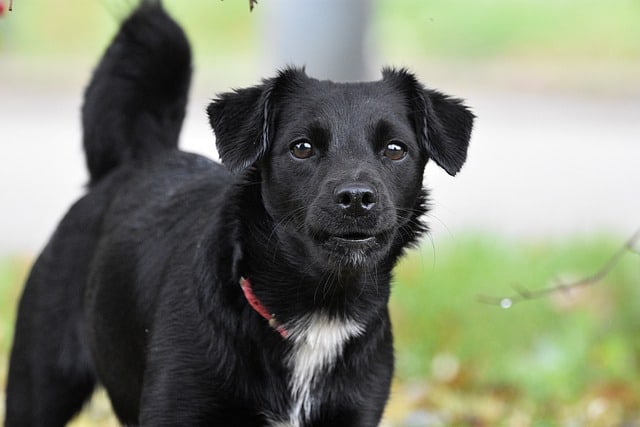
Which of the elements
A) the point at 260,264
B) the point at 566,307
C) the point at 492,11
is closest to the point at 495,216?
the point at 566,307

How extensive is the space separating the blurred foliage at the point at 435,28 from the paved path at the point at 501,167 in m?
2.66

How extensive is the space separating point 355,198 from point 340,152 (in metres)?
0.28

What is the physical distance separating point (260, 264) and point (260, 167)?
34 centimetres

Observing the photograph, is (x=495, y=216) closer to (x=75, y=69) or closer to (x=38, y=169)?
(x=38, y=169)

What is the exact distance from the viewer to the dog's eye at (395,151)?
4.24 meters

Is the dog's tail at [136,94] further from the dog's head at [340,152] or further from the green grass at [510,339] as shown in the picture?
the green grass at [510,339]

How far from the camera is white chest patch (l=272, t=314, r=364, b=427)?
436 cm

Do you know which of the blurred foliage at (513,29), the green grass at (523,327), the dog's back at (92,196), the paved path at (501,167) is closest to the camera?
the dog's back at (92,196)

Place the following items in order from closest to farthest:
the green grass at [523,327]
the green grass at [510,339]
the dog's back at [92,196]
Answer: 1. the dog's back at [92,196]
2. the green grass at [510,339]
3. the green grass at [523,327]

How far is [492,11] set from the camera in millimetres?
20781

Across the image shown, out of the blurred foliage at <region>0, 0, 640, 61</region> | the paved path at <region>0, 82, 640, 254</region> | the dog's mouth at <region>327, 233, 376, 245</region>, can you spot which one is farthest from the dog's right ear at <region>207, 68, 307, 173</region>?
the blurred foliage at <region>0, 0, 640, 61</region>

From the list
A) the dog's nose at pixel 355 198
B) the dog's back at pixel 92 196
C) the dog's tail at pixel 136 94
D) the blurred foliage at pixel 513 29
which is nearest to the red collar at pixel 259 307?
the dog's nose at pixel 355 198

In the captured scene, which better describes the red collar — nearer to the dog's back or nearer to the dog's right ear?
the dog's right ear

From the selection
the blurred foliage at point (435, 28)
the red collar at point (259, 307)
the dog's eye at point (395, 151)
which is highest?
the dog's eye at point (395, 151)
